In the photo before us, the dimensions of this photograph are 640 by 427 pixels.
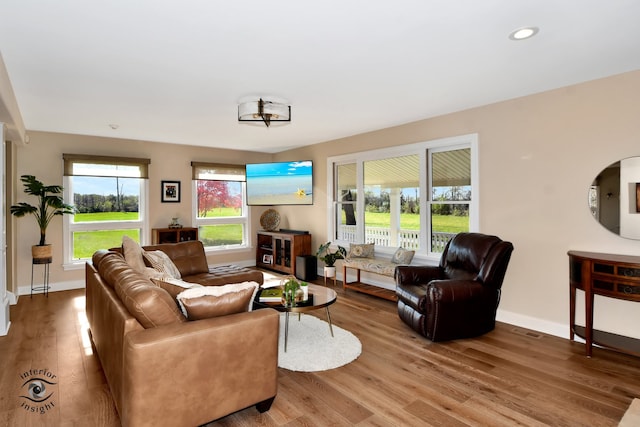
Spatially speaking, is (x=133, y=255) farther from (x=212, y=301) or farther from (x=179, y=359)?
(x=179, y=359)

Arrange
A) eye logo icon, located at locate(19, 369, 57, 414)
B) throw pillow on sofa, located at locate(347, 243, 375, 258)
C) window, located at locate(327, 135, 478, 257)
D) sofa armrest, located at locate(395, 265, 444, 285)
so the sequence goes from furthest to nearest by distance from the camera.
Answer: throw pillow on sofa, located at locate(347, 243, 375, 258) < window, located at locate(327, 135, 478, 257) < sofa armrest, located at locate(395, 265, 444, 285) < eye logo icon, located at locate(19, 369, 57, 414)

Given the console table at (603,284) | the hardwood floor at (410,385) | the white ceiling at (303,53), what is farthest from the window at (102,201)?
the console table at (603,284)

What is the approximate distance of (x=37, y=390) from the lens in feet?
8.43

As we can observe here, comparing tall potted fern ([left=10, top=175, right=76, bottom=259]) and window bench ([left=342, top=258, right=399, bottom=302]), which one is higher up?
tall potted fern ([left=10, top=175, right=76, bottom=259])

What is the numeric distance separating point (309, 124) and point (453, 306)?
3014mm

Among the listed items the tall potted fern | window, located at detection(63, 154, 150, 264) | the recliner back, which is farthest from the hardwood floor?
window, located at detection(63, 154, 150, 264)

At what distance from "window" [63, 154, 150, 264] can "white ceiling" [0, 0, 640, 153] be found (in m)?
1.71

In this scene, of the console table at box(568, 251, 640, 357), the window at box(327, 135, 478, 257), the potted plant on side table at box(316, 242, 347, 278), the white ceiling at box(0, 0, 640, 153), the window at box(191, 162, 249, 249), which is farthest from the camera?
the window at box(191, 162, 249, 249)

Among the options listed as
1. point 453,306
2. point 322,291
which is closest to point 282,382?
point 322,291

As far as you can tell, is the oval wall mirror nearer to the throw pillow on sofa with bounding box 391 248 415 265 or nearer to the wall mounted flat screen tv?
the throw pillow on sofa with bounding box 391 248 415 265

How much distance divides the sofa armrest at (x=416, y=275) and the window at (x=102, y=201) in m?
4.62

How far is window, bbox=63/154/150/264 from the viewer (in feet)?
18.7

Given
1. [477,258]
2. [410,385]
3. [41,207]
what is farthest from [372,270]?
[41,207]

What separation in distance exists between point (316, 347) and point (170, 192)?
4565 millimetres
